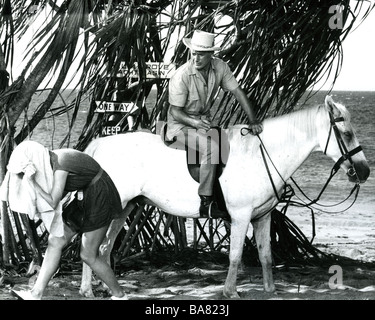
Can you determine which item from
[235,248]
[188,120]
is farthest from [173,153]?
[235,248]

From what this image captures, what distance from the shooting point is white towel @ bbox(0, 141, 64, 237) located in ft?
17.1

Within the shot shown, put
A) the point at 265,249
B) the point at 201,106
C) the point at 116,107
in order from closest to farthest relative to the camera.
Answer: the point at 201,106 → the point at 265,249 → the point at 116,107

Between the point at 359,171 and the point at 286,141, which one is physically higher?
the point at 286,141

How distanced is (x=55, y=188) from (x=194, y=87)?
4.86 feet

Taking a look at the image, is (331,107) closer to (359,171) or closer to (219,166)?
(359,171)

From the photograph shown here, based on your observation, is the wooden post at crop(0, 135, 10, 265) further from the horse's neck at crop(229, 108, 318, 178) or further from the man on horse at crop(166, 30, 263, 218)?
the horse's neck at crop(229, 108, 318, 178)

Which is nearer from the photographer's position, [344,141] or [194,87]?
[344,141]

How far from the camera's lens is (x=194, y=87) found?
6.04m

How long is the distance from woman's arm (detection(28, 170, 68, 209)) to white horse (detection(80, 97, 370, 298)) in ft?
2.93

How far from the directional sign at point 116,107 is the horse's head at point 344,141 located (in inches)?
72.3

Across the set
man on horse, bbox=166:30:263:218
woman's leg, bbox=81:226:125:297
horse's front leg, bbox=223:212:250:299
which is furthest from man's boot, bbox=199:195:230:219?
woman's leg, bbox=81:226:125:297

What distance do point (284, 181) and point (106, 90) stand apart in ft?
6.59

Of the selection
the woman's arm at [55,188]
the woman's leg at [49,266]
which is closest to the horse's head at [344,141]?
the woman's arm at [55,188]

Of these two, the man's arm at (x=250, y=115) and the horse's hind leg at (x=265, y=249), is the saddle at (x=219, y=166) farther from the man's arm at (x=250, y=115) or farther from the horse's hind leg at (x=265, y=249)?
the horse's hind leg at (x=265, y=249)
